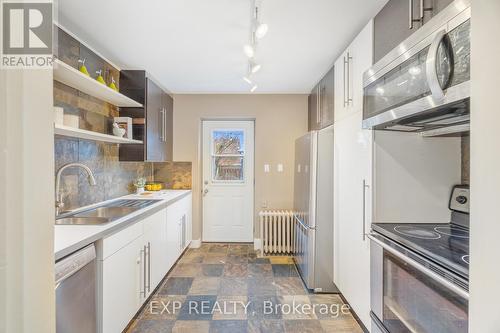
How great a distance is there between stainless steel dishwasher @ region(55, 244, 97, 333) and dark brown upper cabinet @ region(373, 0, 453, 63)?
215cm

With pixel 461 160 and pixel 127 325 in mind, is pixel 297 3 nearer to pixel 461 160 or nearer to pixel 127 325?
pixel 461 160

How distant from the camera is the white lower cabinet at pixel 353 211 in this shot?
1.80m

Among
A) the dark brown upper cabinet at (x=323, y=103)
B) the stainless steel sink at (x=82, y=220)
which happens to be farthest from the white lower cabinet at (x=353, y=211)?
the stainless steel sink at (x=82, y=220)

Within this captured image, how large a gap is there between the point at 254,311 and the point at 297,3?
2431 mm

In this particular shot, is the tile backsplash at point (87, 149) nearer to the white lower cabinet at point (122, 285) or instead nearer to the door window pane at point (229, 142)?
the white lower cabinet at point (122, 285)

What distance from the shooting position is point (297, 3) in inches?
66.8

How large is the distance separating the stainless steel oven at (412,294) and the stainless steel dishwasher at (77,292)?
166 cm

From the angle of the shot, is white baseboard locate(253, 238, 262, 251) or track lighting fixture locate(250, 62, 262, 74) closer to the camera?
track lighting fixture locate(250, 62, 262, 74)

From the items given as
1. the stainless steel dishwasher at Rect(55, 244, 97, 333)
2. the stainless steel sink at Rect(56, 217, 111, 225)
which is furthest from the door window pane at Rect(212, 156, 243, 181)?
the stainless steel dishwasher at Rect(55, 244, 97, 333)

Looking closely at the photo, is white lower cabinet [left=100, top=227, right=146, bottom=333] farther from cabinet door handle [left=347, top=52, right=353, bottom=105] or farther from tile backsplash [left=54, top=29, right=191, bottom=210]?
cabinet door handle [left=347, top=52, right=353, bottom=105]

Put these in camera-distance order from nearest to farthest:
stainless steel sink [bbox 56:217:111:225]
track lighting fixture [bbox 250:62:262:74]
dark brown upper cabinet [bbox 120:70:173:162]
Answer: stainless steel sink [bbox 56:217:111:225] < track lighting fixture [bbox 250:62:262:74] < dark brown upper cabinet [bbox 120:70:173:162]

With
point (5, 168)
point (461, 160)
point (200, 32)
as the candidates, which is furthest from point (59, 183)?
point (461, 160)

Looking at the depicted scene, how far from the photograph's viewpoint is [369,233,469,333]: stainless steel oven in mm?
958

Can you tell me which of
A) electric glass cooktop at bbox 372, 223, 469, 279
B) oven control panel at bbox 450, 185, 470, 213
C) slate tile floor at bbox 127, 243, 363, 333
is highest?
oven control panel at bbox 450, 185, 470, 213
